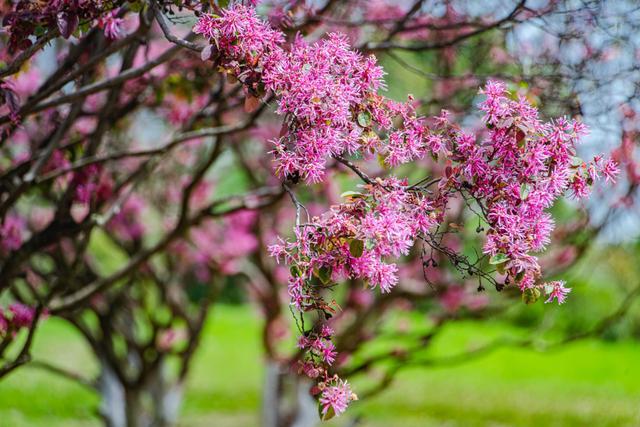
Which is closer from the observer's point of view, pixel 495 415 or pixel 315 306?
pixel 315 306

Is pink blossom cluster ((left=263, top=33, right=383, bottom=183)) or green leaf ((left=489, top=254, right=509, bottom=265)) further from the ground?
pink blossom cluster ((left=263, top=33, right=383, bottom=183))

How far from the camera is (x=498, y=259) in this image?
2.37 metres

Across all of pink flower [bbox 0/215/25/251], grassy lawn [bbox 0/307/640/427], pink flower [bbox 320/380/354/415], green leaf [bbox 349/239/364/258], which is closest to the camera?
green leaf [bbox 349/239/364/258]

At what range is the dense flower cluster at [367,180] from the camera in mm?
2363

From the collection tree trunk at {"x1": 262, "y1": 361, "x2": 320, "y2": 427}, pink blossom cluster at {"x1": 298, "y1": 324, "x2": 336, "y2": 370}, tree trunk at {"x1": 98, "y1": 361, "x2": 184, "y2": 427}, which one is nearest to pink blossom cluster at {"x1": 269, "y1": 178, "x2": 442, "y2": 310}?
pink blossom cluster at {"x1": 298, "y1": 324, "x2": 336, "y2": 370}

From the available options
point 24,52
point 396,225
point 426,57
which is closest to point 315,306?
point 396,225

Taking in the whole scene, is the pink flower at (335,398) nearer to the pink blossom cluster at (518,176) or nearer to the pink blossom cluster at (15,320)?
the pink blossom cluster at (518,176)

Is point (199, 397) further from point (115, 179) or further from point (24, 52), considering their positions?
point (24, 52)

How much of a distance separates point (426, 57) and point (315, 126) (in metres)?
4.79

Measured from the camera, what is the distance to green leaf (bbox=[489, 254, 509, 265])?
7.74ft

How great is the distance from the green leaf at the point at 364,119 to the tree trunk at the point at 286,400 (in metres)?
5.51

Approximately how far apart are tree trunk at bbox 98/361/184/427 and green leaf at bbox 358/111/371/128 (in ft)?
19.3

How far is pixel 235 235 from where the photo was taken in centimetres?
905

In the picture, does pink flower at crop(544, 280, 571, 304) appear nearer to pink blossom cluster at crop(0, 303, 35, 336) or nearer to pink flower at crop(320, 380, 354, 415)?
pink flower at crop(320, 380, 354, 415)
